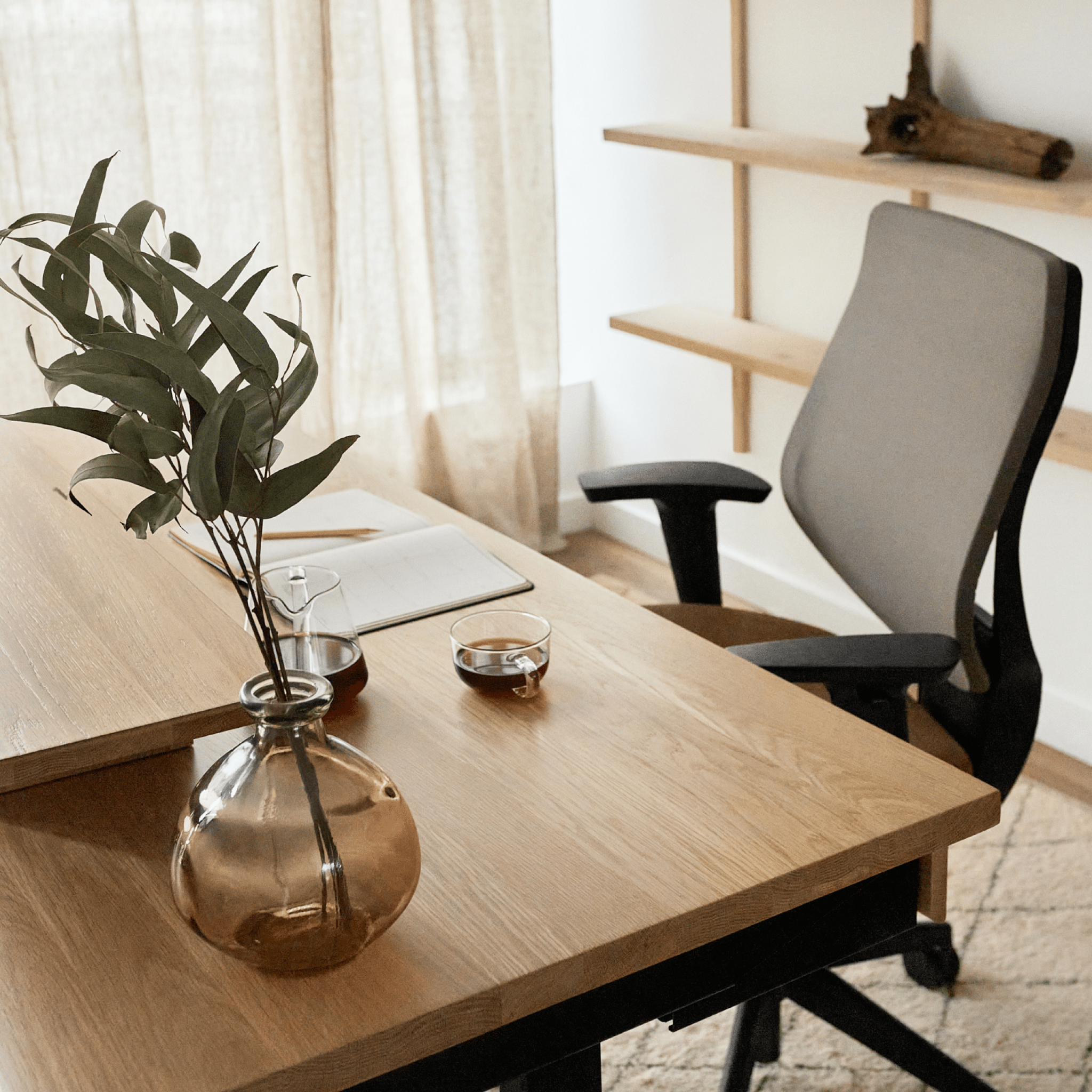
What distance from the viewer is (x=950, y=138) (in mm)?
2420

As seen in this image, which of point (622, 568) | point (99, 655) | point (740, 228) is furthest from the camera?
point (622, 568)

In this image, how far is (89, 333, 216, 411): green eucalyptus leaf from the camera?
782 mm

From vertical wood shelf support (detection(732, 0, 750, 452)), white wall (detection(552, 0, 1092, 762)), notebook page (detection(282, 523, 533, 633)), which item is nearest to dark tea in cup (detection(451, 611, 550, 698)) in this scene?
notebook page (detection(282, 523, 533, 633))

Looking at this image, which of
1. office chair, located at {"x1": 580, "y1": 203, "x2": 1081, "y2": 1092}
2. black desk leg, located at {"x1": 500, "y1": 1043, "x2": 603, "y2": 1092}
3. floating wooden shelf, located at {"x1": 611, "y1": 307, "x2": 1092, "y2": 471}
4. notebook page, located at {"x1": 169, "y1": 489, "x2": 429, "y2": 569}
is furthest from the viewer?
floating wooden shelf, located at {"x1": 611, "y1": 307, "x2": 1092, "y2": 471}

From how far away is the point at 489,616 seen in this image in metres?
1.36

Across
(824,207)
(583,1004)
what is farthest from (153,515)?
(824,207)

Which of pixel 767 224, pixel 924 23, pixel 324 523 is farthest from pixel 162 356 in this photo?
pixel 767 224

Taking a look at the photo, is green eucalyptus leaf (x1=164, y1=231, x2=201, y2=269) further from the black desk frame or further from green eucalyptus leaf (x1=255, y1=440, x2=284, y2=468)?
the black desk frame

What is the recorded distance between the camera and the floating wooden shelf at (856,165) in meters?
2.18

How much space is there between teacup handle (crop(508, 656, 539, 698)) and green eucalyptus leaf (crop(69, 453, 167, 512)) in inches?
21.2

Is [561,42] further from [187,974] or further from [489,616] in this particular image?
[187,974]

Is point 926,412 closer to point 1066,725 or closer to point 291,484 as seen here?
point 291,484

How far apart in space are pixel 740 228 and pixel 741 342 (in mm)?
307

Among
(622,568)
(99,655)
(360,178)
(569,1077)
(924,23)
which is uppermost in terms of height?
(924,23)
